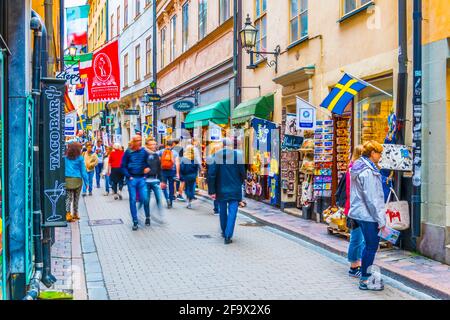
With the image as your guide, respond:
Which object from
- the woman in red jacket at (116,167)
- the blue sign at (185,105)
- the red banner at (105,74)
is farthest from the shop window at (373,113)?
the blue sign at (185,105)

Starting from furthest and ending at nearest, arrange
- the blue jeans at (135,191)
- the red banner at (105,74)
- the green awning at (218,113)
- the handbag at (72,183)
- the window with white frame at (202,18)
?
the window with white frame at (202,18) → the green awning at (218,113) → the red banner at (105,74) → the handbag at (72,183) → the blue jeans at (135,191)

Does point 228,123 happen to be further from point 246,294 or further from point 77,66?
point 246,294

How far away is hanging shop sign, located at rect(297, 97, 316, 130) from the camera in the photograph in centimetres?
1139

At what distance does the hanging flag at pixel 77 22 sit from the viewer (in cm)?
1656

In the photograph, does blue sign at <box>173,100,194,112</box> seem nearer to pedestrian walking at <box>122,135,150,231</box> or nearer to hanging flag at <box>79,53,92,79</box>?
hanging flag at <box>79,53,92,79</box>

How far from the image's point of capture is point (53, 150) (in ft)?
20.1

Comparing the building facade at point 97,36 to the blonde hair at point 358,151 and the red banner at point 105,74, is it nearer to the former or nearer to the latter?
the red banner at point 105,74

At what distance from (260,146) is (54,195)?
343 inches

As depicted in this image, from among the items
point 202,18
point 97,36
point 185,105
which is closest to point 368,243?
point 185,105

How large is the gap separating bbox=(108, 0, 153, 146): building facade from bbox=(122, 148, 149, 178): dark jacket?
15513mm

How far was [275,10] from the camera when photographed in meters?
14.7

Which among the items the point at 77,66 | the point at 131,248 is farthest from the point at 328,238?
the point at 77,66

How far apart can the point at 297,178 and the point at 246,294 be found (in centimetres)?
742

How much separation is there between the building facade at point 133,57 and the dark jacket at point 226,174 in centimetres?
1704
